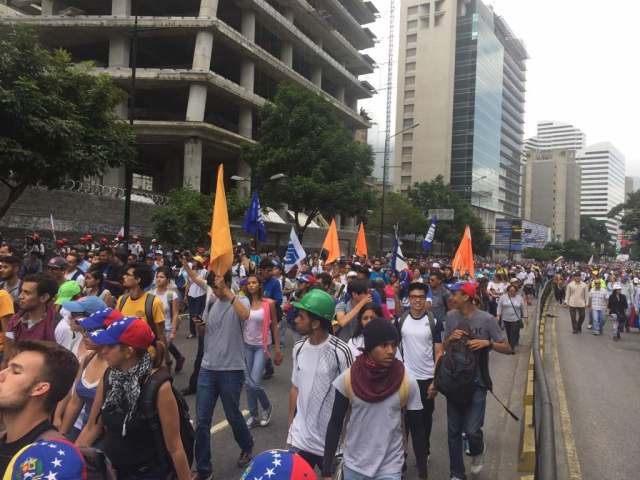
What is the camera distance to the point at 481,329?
4.38 m

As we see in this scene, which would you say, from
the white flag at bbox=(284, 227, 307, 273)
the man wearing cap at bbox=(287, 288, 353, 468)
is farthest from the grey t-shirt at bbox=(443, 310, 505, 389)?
the white flag at bbox=(284, 227, 307, 273)

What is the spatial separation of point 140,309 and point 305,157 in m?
20.6

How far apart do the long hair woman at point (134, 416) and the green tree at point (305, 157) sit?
21.8 metres

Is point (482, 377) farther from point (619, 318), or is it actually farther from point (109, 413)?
point (619, 318)

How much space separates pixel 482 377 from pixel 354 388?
6.61 feet

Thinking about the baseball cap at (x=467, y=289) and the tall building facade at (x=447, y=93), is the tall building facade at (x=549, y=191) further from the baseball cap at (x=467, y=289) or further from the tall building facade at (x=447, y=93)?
the baseball cap at (x=467, y=289)

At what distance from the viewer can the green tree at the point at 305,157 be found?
24.6m

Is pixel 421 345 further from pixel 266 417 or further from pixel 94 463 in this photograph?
pixel 94 463

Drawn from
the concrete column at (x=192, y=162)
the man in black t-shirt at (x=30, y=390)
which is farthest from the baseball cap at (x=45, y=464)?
the concrete column at (x=192, y=162)

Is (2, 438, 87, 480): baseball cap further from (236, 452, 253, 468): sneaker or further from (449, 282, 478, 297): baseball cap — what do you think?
(449, 282, 478, 297): baseball cap

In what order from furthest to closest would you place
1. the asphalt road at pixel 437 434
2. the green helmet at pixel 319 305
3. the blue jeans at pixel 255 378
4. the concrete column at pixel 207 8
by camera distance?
the concrete column at pixel 207 8 → the blue jeans at pixel 255 378 → the asphalt road at pixel 437 434 → the green helmet at pixel 319 305

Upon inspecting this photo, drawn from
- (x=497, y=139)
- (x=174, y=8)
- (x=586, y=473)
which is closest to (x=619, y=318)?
(x=586, y=473)

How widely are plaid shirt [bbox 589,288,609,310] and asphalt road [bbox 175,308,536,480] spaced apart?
21.1ft

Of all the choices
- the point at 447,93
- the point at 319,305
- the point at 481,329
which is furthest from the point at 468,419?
the point at 447,93
